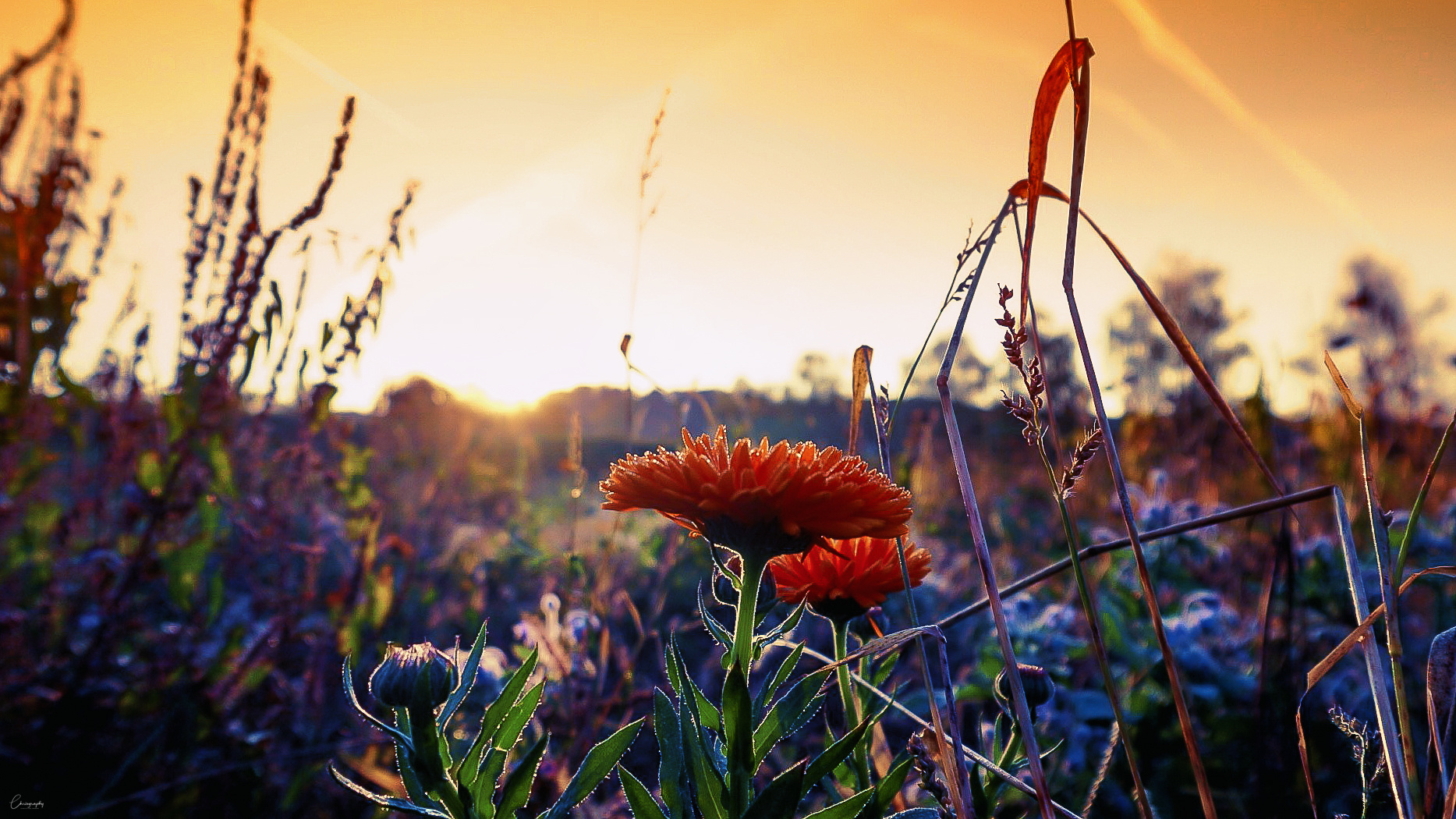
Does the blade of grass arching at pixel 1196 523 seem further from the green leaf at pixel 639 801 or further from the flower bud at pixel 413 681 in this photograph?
the flower bud at pixel 413 681

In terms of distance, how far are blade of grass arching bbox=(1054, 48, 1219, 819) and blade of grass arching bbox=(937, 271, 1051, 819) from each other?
9 centimetres

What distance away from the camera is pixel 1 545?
6.77ft

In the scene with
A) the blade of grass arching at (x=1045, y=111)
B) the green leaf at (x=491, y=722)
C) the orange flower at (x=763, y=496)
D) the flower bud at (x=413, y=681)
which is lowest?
the green leaf at (x=491, y=722)

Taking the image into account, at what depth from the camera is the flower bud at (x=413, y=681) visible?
706mm

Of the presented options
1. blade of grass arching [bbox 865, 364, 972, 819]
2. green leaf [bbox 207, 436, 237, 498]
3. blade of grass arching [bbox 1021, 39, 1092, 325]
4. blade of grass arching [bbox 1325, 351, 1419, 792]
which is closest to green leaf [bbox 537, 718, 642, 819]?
blade of grass arching [bbox 865, 364, 972, 819]

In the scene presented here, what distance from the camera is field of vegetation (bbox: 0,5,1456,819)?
74 cm

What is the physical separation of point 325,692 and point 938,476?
316 cm

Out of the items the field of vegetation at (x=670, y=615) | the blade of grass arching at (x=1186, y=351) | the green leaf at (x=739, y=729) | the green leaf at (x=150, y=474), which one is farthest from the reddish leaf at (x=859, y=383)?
the green leaf at (x=150, y=474)

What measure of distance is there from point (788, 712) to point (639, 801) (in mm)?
165

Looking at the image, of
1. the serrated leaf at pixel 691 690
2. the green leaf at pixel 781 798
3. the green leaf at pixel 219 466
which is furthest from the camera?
the green leaf at pixel 219 466

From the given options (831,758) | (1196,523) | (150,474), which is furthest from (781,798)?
(150,474)

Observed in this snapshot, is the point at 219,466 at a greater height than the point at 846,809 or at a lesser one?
greater

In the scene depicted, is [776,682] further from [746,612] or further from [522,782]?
[522,782]

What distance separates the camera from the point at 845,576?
2.96 feet
